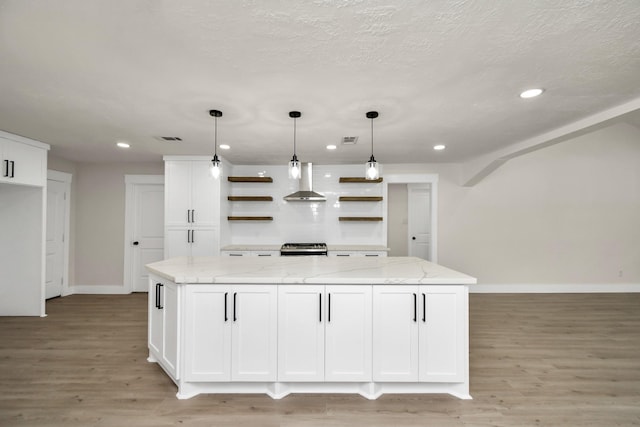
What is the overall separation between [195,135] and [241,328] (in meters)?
2.41

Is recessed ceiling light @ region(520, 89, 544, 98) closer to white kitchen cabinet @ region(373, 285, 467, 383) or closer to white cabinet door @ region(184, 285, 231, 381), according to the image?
white kitchen cabinet @ region(373, 285, 467, 383)

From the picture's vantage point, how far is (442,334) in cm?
221

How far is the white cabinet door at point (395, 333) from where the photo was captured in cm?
221

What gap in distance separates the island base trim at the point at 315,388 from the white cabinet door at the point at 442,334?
4.3 inches

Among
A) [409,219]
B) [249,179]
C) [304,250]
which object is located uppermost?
[249,179]

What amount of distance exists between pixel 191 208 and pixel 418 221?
495 centimetres

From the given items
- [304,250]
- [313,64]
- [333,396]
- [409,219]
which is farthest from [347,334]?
[409,219]

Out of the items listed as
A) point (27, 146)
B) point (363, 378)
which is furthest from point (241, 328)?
point (27, 146)

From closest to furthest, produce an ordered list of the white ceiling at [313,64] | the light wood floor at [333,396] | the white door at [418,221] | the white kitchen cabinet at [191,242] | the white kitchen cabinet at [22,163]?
the white ceiling at [313,64] < the light wood floor at [333,396] < the white kitchen cabinet at [22,163] < the white kitchen cabinet at [191,242] < the white door at [418,221]

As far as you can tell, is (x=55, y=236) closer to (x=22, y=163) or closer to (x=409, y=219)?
(x=22, y=163)

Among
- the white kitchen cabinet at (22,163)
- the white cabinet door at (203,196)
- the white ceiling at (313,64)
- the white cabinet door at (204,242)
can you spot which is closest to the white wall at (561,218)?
the white ceiling at (313,64)

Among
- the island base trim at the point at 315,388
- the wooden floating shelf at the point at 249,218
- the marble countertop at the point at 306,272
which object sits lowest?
the island base trim at the point at 315,388

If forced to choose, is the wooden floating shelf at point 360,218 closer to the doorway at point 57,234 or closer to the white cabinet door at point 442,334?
the white cabinet door at point 442,334

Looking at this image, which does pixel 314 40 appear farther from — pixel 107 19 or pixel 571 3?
pixel 571 3
